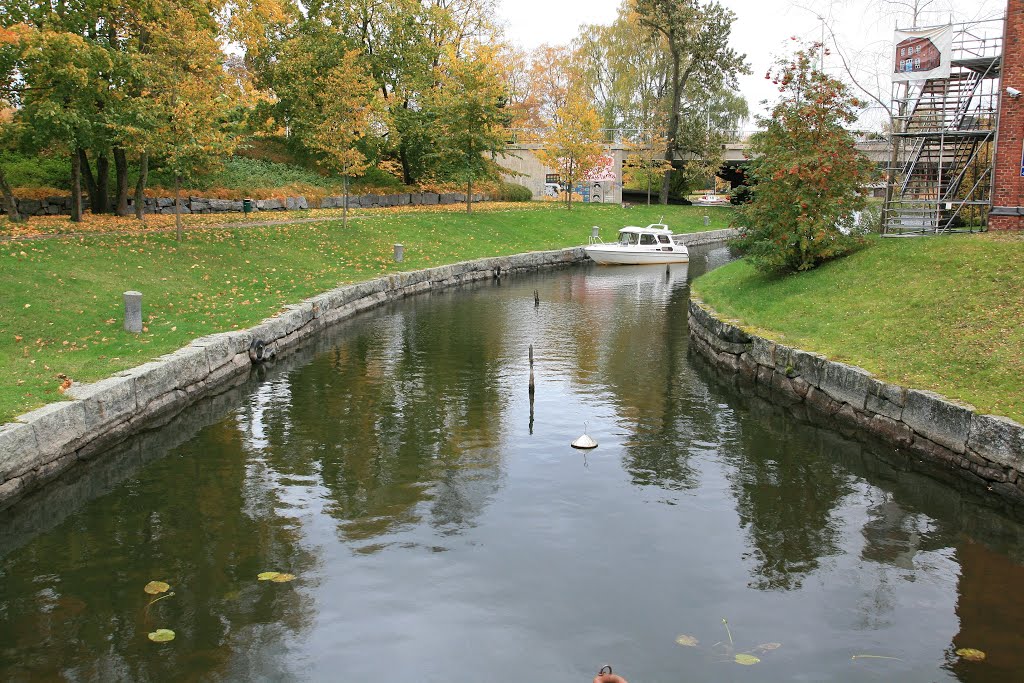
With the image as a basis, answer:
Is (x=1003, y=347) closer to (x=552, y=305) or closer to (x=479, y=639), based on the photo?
(x=479, y=639)

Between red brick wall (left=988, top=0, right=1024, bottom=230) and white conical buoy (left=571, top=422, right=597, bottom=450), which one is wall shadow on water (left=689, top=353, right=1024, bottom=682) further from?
red brick wall (left=988, top=0, right=1024, bottom=230)

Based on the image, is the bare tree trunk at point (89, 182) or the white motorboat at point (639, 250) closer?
the bare tree trunk at point (89, 182)

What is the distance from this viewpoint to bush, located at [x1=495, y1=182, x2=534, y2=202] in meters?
53.4

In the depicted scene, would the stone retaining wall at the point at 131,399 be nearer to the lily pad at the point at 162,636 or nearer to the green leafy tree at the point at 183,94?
the lily pad at the point at 162,636

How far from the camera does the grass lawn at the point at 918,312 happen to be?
12.1 m

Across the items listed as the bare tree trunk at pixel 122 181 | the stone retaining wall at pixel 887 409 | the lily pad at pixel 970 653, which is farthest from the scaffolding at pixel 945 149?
the bare tree trunk at pixel 122 181

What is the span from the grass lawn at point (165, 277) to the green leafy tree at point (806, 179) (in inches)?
88.7

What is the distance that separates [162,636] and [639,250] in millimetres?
32896

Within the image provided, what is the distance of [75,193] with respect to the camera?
27516 mm

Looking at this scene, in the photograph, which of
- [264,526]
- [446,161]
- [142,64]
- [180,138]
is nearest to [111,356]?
[264,526]

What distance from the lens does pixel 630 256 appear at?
38031 mm

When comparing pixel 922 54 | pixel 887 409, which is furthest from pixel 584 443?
pixel 922 54

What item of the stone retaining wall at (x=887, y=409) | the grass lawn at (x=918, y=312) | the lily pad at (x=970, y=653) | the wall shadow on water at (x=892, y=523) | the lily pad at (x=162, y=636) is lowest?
the lily pad at (x=970, y=653)

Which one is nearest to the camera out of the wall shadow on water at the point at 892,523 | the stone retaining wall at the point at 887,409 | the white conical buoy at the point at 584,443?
the wall shadow on water at the point at 892,523
